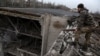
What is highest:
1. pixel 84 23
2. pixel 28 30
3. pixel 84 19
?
pixel 84 19

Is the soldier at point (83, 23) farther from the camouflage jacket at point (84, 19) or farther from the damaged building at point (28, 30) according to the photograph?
the damaged building at point (28, 30)

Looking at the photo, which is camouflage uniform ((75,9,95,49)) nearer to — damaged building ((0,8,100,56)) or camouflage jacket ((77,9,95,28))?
camouflage jacket ((77,9,95,28))

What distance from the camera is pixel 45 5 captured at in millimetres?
23766

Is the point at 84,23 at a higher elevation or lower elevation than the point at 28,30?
higher

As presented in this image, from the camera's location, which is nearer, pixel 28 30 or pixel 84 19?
pixel 84 19

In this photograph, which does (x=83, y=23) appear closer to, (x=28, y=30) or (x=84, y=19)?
(x=84, y=19)

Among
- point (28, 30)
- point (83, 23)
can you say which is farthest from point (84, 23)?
point (28, 30)

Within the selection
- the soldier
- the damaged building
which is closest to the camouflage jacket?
the soldier

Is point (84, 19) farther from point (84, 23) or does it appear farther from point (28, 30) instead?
point (28, 30)

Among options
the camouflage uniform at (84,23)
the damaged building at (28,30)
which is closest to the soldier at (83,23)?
the camouflage uniform at (84,23)

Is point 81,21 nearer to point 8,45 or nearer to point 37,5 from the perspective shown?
point 8,45

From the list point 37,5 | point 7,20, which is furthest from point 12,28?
point 37,5

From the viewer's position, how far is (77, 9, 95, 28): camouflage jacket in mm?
6053

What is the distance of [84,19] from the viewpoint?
20.7 feet
